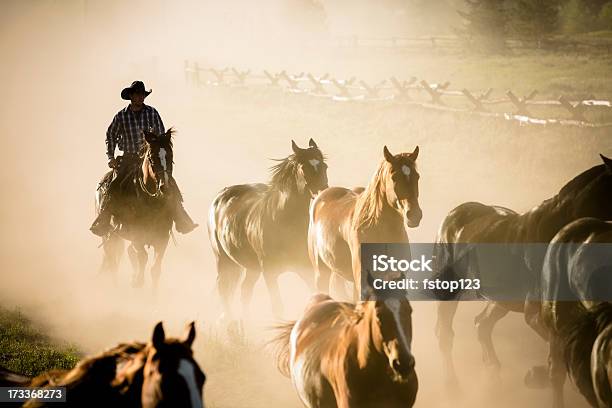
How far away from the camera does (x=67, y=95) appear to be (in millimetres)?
40844

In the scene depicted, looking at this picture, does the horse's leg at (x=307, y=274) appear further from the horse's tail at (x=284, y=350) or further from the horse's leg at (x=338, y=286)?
the horse's tail at (x=284, y=350)

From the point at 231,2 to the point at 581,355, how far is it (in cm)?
5801

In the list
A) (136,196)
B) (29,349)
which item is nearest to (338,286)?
(136,196)

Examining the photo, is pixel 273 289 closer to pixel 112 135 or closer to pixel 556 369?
pixel 112 135

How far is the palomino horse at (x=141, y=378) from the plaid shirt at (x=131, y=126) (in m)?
8.15

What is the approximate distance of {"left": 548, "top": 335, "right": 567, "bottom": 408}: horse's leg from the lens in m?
7.55

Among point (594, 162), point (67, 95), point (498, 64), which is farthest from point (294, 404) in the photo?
point (67, 95)

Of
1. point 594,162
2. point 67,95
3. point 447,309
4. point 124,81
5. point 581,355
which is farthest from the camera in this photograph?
point 124,81

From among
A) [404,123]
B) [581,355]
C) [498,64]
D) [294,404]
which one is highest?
[498,64]

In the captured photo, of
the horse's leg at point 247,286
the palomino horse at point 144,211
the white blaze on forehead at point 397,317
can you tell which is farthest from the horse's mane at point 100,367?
the horse's leg at point 247,286

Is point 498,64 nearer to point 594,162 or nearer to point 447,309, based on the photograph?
point 594,162

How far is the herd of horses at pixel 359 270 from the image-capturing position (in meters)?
5.66

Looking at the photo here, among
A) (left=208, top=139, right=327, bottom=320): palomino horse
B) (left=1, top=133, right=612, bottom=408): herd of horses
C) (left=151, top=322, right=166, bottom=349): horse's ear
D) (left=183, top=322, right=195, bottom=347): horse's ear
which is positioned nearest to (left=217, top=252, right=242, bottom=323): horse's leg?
(left=1, top=133, right=612, bottom=408): herd of horses

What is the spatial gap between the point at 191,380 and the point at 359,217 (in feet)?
16.9
